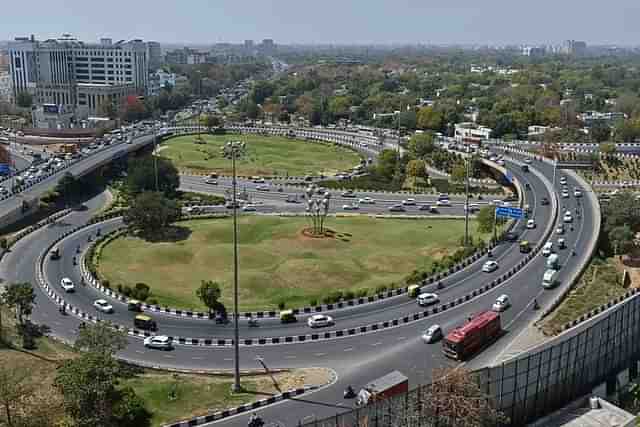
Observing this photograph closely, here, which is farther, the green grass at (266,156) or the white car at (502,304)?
the green grass at (266,156)

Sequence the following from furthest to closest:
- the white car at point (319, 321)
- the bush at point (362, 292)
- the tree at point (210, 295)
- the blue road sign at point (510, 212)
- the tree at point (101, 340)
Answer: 1. the blue road sign at point (510, 212)
2. the bush at point (362, 292)
3. the tree at point (210, 295)
4. the white car at point (319, 321)
5. the tree at point (101, 340)

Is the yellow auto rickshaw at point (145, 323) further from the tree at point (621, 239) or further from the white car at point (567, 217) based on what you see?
the white car at point (567, 217)

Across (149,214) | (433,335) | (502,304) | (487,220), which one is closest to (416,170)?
(487,220)

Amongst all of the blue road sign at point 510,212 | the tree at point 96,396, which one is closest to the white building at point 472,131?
the blue road sign at point 510,212

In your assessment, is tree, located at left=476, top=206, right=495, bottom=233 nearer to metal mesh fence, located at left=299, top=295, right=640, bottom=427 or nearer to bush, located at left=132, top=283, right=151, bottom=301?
metal mesh fence, located at left=299, top=295, right=640, bottom=427

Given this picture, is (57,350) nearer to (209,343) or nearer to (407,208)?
(209,343)
